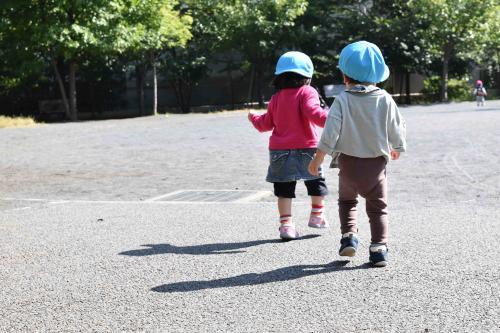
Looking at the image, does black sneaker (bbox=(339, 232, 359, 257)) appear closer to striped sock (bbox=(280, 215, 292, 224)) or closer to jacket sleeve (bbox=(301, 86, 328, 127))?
striped sock (bbox=(280, 215, 292, 224))

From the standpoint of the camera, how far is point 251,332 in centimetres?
361

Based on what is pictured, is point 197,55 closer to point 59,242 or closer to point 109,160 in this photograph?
point 109,160

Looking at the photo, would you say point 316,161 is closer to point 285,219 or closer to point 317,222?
point 285,219

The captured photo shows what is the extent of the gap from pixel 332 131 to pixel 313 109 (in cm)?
103

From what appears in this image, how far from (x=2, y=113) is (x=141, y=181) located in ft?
84.0

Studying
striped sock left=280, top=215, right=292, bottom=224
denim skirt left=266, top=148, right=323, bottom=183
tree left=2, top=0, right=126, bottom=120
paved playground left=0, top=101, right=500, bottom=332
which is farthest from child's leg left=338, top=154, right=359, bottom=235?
tree left=2, top=0, right=126, bottom=120

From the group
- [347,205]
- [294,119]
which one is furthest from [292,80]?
[347,205]

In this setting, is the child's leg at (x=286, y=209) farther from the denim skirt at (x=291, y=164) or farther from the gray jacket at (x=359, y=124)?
the gray jacket at (x=359, y=124)

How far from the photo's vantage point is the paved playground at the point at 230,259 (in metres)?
3.84

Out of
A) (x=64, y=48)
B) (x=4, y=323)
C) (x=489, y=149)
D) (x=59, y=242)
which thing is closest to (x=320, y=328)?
(x=4, y=323)

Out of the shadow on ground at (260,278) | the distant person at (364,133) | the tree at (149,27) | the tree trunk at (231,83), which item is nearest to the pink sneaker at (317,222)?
the distant person at (364,133)

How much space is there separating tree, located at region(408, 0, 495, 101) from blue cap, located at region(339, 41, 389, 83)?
38.0m

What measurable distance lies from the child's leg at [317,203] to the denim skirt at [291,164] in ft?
0.44

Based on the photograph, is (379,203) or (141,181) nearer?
(379,203)
